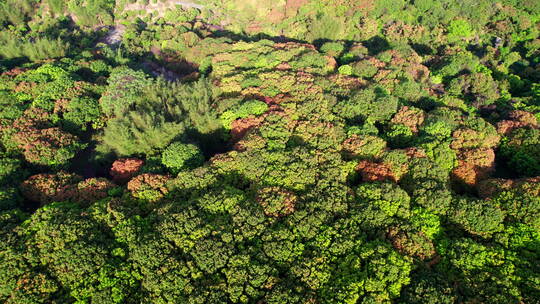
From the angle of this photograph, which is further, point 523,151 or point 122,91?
point 122,91

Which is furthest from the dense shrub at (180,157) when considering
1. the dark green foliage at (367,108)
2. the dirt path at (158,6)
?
the dirt path at (158,6)

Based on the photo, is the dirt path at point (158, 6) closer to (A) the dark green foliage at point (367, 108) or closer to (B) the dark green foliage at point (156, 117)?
(B) the dark green foliage at point (156, 117)

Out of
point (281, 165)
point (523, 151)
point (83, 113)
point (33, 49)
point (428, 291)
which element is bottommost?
point (428, 291)

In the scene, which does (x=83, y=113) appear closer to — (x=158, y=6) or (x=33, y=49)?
(x=33, y=49)

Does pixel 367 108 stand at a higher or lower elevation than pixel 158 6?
lower

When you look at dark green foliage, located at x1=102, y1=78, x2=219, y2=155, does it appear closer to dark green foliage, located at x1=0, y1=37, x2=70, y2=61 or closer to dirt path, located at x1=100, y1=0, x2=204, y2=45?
dark green foliage, located at x1=0, y1=37, x2=70, y2=61

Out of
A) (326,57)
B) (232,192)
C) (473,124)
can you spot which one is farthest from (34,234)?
(473,124)

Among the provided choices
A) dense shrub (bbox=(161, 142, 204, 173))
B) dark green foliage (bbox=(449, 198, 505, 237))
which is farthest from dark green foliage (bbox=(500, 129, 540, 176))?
dense shrub (bbox=(161, 142, 204, 173))

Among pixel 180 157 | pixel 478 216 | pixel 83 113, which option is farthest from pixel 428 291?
pixel 83 113

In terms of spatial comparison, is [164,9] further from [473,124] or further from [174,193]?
[473,124]
